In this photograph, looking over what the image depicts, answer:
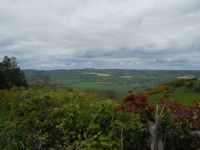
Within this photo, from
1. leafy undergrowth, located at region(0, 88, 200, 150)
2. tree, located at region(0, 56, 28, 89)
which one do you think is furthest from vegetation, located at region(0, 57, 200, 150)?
tree, located at region(0, 56, 28, 89)

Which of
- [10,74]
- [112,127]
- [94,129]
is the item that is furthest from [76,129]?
[10,74]

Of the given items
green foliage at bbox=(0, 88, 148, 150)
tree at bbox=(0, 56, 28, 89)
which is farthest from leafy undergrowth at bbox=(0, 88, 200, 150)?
tree at bbox=(0, 56, 28, 89)

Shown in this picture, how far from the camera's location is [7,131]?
8078 millimetres

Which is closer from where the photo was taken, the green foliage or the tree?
the green foliage

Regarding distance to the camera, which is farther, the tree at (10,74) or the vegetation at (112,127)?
the tree at (10,74)

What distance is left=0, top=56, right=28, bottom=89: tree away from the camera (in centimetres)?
3894

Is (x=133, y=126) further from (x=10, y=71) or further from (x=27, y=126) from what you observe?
(x=10, y=71)

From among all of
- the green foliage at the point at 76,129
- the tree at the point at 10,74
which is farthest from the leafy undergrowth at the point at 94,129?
the tree at the point at 10,74

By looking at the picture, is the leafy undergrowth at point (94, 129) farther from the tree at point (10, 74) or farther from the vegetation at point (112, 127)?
the tree at point (10, 74)

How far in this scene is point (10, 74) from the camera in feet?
131

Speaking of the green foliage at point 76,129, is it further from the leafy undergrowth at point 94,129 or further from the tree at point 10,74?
the tree at point 10,74

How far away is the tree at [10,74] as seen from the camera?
38938 mm

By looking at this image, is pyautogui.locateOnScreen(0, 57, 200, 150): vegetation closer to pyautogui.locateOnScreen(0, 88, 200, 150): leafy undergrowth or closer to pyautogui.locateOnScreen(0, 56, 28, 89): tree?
pyautogui.locateOnScreen(0, 88, 200, 150): leafy undergrowth

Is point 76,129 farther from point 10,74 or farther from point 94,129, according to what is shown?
point 10,74
